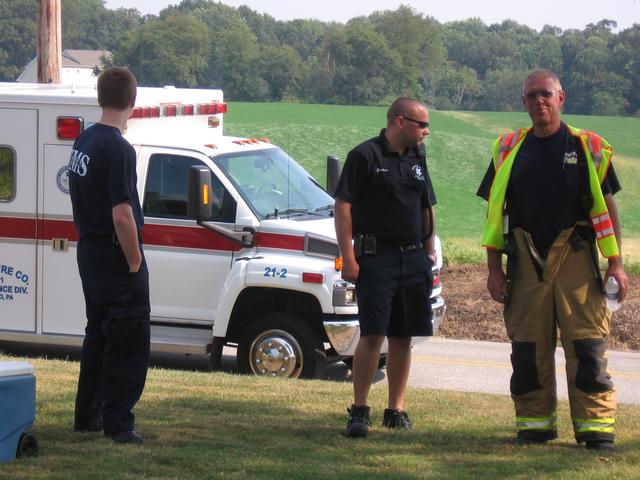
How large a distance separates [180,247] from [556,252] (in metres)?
4.43

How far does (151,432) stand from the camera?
608 cm

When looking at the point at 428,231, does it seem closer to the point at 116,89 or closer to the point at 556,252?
the point at 556,252

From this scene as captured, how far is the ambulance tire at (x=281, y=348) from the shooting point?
30.8ft

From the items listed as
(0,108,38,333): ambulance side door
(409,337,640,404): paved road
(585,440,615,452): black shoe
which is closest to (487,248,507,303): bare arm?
(585,440,615,452): black shoe

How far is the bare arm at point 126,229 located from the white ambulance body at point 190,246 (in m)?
3.78

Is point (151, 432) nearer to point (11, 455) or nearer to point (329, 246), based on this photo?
point (11, 455)

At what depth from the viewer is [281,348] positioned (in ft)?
30.9

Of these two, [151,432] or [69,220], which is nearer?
[151,432]

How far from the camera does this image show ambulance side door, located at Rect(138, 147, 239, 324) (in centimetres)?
962

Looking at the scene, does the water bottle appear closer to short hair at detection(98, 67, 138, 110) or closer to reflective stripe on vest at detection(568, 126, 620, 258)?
reflective stripe on vest at detection(568, 126, 620, 258)

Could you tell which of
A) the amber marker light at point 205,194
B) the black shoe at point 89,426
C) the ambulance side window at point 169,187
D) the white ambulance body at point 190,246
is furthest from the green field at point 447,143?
the black shoe at point 89,426

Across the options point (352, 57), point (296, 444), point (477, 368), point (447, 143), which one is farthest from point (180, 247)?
point (352, 57)

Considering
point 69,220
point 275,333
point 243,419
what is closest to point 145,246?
point 69,220

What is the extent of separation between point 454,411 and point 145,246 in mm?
3567
